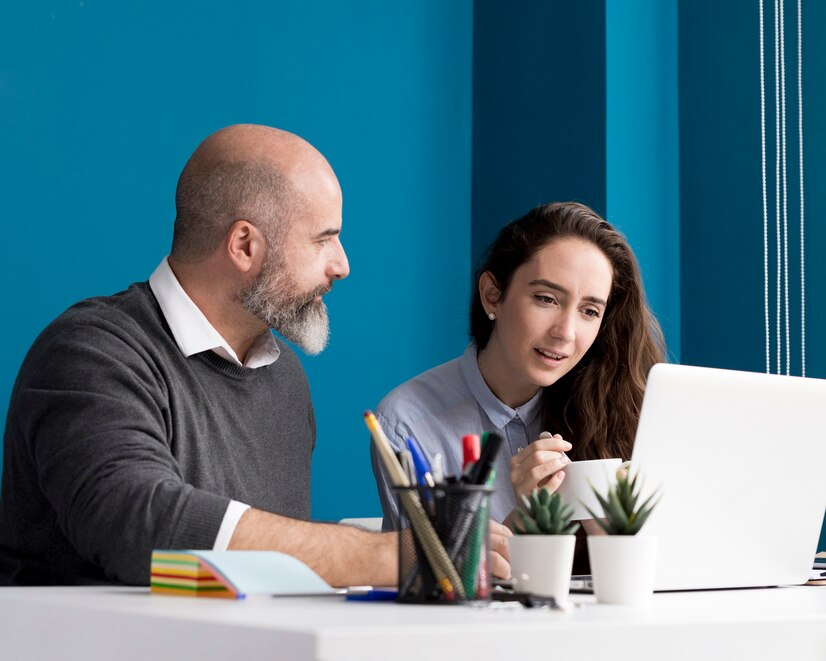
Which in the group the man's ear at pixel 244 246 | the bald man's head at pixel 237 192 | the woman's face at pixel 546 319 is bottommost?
the woman's face at pixel 546 319

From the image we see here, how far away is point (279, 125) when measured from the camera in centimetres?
280

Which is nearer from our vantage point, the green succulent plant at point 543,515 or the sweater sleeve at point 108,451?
the green succulent plant at point 543,515

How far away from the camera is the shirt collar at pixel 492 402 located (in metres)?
2.18

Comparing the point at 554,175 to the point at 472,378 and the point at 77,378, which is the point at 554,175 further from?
the point at 77,378

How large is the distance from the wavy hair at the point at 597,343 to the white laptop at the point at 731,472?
0.77 metres

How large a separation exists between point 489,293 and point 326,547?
1099 millimetres

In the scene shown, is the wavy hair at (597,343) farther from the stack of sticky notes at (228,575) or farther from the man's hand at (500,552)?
the stack of sticky notes at (228,575)

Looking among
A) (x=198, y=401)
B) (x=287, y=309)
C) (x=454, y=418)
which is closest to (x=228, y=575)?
(x=198, y=401)

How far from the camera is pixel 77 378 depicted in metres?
1.51

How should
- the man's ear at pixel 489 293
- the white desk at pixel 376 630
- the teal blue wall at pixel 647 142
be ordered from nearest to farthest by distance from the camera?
the white desk at pixel 376 630 < the man's ear at pixel 489 293 < the teal blue wall at pixel 647 142

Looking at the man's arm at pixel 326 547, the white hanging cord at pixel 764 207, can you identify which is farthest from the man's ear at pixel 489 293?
the man's arm at pixel 326 547

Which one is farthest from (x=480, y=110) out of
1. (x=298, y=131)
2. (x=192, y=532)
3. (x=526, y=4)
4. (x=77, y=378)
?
(x=192, y=532)

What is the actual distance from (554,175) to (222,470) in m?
1.60

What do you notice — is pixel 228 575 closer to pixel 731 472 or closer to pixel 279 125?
pixel 731 472
